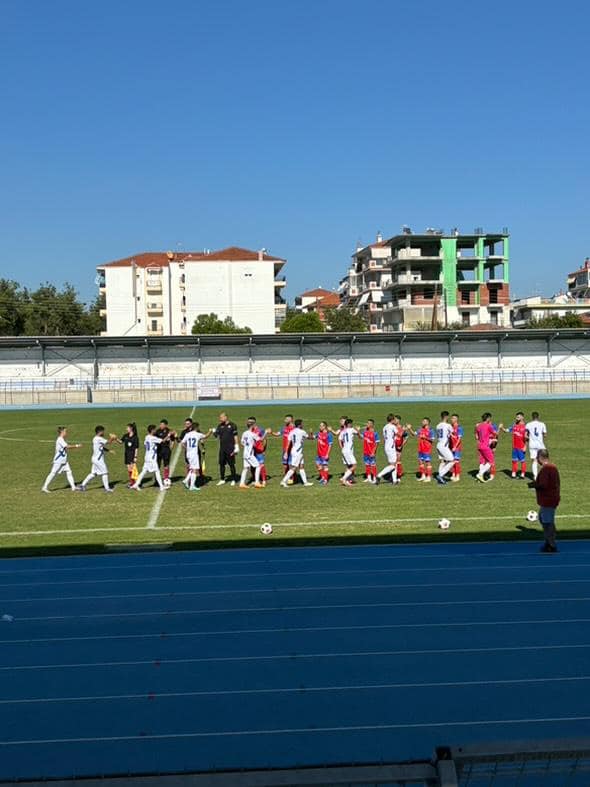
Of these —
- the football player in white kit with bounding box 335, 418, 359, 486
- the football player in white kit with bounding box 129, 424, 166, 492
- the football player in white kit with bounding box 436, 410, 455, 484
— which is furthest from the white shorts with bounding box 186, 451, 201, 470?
the football player in white kit with bounding box 436, 410, 455, 484

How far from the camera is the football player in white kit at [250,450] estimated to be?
18.0 m

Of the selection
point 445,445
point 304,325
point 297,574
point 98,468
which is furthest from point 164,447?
point 304,325

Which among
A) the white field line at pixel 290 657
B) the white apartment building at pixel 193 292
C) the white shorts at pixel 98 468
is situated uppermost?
the white apartment building at pixel 193 292

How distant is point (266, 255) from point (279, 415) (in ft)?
157

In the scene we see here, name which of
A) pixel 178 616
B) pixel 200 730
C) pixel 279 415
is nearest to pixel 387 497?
pixel 178 616

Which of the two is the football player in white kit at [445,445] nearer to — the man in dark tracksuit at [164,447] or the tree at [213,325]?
the man in dark tracksuit at [164,447]

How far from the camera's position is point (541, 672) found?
776 centimetres

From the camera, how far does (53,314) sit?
8469 centimetres

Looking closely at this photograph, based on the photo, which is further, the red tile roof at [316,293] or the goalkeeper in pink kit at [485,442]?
the red tile roof at [316,293]

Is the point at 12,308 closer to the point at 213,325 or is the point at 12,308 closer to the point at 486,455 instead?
the point at 213,325

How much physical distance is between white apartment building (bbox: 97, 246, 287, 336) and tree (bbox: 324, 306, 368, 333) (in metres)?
4.65

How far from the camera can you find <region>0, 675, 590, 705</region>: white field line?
7.32m

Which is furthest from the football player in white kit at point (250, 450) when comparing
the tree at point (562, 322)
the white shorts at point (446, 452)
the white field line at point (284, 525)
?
the tree at point (562, 322)

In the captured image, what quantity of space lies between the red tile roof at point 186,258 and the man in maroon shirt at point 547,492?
7128cm
